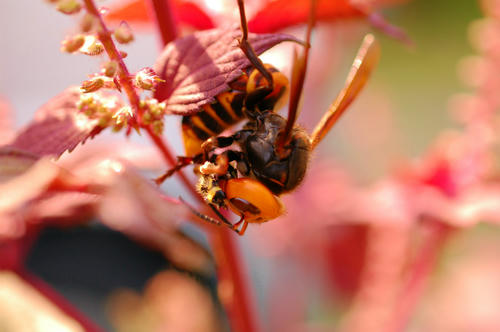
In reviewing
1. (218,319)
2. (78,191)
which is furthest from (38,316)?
(218,319)

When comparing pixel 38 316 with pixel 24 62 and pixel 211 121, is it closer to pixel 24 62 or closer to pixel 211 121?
pixel 211 121

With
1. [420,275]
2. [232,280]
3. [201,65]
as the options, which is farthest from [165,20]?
[420,275]

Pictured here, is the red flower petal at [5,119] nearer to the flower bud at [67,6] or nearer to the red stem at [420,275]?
the flower bud at [67,6]

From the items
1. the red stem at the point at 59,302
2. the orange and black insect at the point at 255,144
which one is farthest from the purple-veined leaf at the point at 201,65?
the red stem at the point at 59,302

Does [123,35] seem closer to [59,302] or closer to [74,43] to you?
[74,43]

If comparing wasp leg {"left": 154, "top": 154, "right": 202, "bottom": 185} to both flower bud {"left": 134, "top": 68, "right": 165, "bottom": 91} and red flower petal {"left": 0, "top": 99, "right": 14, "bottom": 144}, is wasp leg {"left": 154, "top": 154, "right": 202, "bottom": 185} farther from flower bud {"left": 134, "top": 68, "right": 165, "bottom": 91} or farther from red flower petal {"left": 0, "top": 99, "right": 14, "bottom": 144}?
red flower petal {"left": 0, "top": 99, "right": 14, "bottom": 144}

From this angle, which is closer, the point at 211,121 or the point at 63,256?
the point at 211,121
